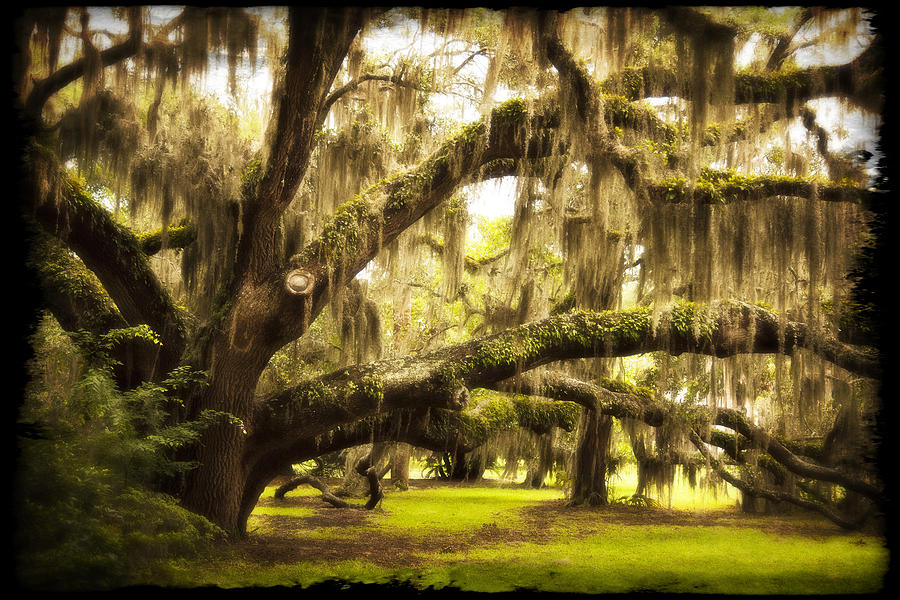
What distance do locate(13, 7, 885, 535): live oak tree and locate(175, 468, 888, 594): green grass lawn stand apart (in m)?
1.06

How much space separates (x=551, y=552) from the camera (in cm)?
723

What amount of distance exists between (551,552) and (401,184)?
489 cm

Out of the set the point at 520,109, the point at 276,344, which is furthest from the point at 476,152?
the point at 276,344

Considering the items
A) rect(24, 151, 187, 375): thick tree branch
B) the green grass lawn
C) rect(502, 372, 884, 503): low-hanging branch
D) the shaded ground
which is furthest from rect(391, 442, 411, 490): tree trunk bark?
rect(24, 151, 187, 375): thick tree branch

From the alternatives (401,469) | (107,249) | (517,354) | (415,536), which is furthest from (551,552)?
(401,469)

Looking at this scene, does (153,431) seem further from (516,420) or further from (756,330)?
(756,330)

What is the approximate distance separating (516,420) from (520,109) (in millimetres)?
4504

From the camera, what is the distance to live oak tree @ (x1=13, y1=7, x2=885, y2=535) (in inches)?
217

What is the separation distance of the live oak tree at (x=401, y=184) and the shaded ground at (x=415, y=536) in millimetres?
822

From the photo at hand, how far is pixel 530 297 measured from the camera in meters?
10.4

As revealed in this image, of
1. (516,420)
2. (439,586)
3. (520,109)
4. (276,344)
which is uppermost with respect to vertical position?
(520,109)

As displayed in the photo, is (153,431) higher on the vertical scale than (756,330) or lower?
lower

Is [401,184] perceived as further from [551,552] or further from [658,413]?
[658,413]

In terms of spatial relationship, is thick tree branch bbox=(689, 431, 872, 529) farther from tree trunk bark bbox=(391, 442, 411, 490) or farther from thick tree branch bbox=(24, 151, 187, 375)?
tree trunk bark bbox=(391, 442, 411, 490)
